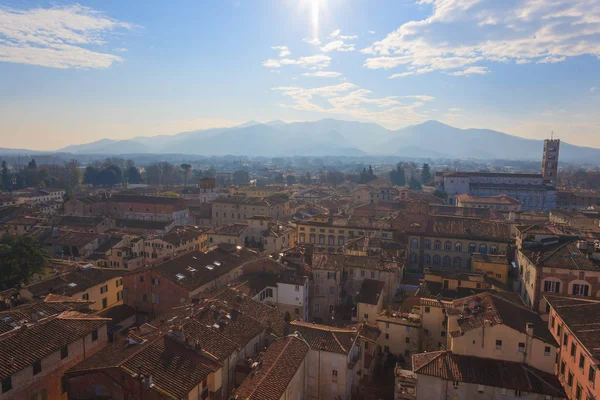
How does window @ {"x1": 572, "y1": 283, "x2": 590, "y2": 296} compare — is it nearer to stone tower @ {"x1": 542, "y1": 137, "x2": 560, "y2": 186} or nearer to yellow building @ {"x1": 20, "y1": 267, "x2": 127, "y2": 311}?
yellow building @ {"x1": 20, "y1": 267, "x2": 127, "y2": 311}

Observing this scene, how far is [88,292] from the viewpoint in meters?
31.9

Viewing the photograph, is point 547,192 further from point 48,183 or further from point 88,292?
point 48,183

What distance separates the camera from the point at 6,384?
16297 millimetres

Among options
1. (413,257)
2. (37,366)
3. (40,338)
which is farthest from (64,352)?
(413,257)

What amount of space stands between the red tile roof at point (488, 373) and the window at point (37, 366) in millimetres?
18378

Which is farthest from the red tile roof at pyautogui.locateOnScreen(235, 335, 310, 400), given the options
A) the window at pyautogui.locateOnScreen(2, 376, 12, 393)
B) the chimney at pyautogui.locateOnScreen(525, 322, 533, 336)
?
the chimney at pyautogui.locateOnScreen(525, 322, 533, 336)

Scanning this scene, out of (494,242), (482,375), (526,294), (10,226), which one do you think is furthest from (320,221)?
(10,226)

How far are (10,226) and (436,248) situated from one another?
6108cm

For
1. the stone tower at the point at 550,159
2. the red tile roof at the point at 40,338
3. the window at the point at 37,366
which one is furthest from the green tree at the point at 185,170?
the window at the point at 37,366

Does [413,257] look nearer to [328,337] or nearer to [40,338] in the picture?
[328,337]

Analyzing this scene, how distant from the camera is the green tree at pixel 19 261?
35.1 metres

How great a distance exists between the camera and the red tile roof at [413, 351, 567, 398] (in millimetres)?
20422

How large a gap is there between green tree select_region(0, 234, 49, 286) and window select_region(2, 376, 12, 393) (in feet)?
74.3

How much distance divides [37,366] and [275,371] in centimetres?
1071
